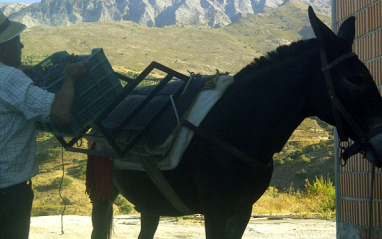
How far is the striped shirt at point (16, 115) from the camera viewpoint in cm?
302

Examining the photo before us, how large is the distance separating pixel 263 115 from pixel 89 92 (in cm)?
143

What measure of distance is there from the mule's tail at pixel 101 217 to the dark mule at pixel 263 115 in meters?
1.19

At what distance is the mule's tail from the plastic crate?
1.08 metres

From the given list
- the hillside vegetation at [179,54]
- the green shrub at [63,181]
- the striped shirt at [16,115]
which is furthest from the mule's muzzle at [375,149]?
the green shrub at [63,181]

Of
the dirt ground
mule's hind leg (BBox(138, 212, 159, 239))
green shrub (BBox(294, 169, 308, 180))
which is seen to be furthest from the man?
green shrub (BBox(294, 169, 308, 180))

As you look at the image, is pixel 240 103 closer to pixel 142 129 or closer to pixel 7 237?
pixel 142 129

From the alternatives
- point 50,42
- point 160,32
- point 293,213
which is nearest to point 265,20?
point 160,32

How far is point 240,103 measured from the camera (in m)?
3.73

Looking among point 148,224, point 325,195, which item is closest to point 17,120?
point 148,224

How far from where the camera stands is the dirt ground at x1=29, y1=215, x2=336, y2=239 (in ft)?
26.7

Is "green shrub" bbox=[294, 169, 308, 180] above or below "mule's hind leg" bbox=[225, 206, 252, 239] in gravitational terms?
above

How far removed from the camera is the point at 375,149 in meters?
3.13

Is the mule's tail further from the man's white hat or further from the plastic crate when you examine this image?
the man's white hat

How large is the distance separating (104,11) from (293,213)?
19551 cm
